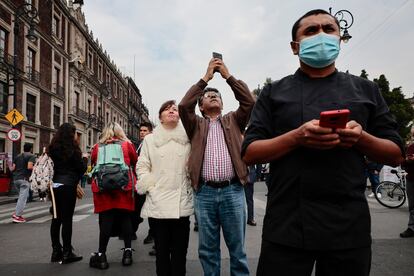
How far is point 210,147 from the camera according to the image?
3.28 m

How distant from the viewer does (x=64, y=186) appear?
4.69 metres

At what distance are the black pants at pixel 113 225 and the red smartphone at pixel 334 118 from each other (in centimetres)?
368

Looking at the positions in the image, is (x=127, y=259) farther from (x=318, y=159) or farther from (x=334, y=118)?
(x=334, y=118)

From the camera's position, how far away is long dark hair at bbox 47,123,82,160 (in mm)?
4719

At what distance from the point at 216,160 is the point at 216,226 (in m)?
0.59

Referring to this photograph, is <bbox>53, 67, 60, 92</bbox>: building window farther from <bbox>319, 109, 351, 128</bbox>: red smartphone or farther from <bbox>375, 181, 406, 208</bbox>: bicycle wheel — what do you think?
<bbox>319, 109, 351, 128</bbox>: red smartphone

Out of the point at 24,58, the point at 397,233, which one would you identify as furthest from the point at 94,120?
the point at 397,233

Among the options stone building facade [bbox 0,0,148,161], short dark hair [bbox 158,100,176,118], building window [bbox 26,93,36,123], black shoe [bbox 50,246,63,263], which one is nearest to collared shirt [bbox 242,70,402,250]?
short dark hair [bbox 158,100,176,118]

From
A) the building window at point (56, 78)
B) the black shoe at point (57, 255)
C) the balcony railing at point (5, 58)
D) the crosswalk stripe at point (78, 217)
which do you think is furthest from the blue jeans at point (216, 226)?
the building window at point (56, 78)

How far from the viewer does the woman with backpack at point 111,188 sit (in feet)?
14.4

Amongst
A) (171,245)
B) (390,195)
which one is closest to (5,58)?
(390,195)

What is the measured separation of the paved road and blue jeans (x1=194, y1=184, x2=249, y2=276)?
3.10ft

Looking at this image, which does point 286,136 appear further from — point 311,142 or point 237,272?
point 237,272

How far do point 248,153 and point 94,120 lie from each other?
138 ft
